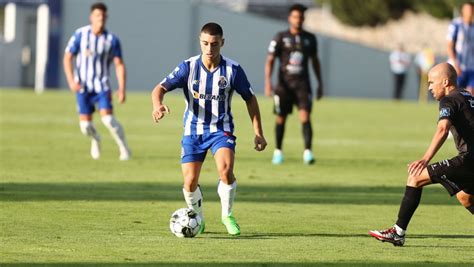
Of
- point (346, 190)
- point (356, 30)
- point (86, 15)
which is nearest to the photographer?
point (346, 190)

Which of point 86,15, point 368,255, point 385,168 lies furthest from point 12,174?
point 86,15

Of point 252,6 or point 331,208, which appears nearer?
point 331,208

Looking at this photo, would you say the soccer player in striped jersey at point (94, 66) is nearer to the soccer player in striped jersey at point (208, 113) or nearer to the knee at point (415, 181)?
the soccer player in striped jersey at point (208, 113)

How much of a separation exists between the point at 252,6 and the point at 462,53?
41.1 metres

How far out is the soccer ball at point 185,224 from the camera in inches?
403

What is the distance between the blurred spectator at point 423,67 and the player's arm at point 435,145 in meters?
43.7

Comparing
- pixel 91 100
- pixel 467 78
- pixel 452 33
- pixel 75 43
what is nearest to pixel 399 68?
pixel 467 78

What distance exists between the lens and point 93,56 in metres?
18.2

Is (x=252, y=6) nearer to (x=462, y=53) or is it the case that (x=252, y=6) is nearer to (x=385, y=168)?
(x=462, y=53)

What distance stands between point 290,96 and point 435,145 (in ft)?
30.8

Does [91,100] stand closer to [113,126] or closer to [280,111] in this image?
[113,126]

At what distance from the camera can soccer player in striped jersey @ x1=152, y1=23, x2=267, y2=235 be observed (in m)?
10.6

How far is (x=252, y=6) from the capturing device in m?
62.6

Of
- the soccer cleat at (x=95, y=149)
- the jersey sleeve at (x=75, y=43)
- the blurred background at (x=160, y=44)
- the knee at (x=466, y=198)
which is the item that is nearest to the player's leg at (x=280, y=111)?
the soccer cleat at (x=95, y=149)
